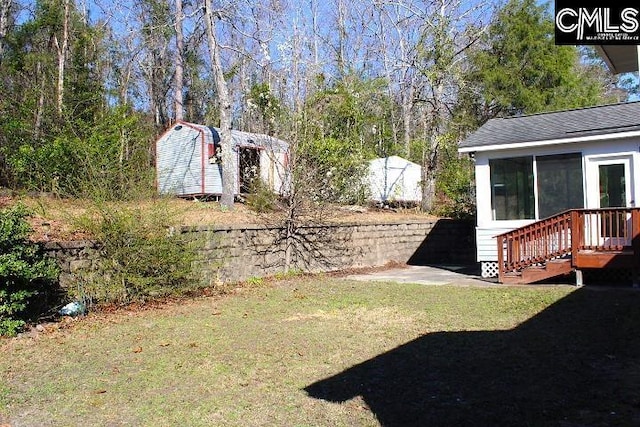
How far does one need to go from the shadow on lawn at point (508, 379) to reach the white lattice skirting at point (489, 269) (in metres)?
5.12

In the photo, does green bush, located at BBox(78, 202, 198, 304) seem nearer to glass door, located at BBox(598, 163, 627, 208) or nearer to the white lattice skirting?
the white lattice skirting

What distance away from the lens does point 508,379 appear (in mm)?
4891

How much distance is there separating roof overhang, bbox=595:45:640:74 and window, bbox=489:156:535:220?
5488 millimetres

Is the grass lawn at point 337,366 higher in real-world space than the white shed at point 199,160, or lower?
lower

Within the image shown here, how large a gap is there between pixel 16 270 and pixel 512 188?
32.3 ft

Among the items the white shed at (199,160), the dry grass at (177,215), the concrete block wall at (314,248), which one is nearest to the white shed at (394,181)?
the dry grass at (177,215)

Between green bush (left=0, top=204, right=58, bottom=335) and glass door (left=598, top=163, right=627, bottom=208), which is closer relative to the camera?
green bush (left=0, top=204, right=58, bottom=335)

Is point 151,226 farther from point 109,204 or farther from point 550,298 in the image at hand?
point 550,298

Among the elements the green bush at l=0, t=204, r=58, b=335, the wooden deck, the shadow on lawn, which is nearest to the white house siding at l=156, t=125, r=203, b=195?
the wooden deck

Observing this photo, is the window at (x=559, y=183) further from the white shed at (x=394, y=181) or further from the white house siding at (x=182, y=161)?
the white house siding at (x=182, y=161)

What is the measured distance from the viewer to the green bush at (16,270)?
6.63 metres

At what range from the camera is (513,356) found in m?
5.66

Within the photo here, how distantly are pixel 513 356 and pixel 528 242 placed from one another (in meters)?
5.71

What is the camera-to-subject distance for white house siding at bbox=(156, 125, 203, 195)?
18.4 m
